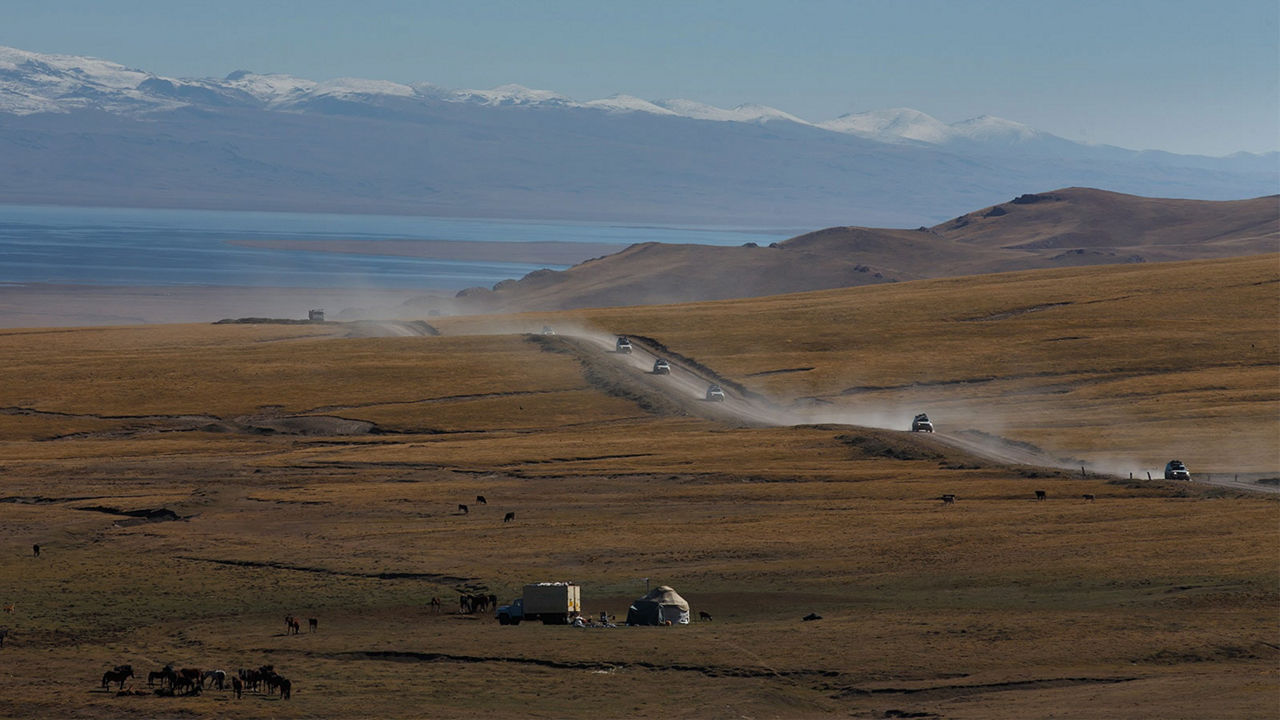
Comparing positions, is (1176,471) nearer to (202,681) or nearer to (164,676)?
(202,681)

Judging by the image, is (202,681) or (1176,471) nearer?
(202,681)

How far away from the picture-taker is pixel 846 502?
67688 mm

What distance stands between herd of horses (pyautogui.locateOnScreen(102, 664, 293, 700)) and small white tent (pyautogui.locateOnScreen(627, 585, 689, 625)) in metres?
11.6

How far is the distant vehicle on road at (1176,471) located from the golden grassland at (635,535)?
437cm

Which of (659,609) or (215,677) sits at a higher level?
(659,609)

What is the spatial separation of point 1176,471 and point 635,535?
29.6 m

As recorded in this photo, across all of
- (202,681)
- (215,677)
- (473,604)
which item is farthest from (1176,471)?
(202,681)

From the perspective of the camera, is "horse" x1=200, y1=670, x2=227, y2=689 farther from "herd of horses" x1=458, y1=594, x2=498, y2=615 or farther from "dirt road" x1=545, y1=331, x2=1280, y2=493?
"dirt road" x1=545, y1=331, x2=1280, y2=493

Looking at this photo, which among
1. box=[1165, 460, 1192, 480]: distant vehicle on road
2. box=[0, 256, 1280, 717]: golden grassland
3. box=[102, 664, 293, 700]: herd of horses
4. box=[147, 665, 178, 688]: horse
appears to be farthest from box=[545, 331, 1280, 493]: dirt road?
box=[147, 665, 178, 688]: horse

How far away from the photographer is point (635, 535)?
6197 centimetres

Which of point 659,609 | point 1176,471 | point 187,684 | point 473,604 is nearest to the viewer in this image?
point 187,684

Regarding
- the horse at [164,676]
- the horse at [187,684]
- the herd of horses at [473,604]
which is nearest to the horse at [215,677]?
the horse at [187,684]

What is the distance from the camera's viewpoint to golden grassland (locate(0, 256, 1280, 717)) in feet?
134

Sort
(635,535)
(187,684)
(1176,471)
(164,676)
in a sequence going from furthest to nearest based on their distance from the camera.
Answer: (1176,471) < (635,535) < (164,676) < (187,684)
